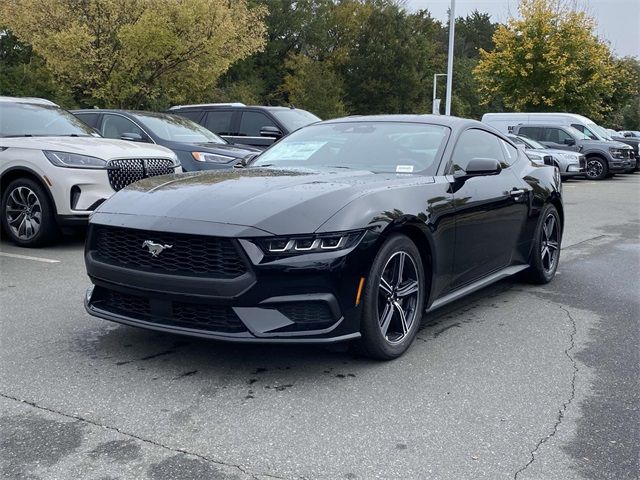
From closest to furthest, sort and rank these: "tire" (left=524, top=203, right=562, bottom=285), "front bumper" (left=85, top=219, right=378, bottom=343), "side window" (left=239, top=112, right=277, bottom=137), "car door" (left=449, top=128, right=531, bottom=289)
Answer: "front bumper" (left=85, top=219, right=378, bottom=343) → "car door" (left=449, top=128, right=531, bottom=289) → "tire" (left=524, top=203, right=562, bottom=285) → "side window" (left=239, top=112, right=277, bottom=137)

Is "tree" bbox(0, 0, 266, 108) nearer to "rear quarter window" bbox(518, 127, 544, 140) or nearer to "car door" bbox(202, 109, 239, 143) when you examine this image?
"car door" bbox(202, 109, 239, 143)

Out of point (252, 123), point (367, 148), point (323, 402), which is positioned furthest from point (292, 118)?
point (323, 402)

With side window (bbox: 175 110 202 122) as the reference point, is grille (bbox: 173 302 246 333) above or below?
below

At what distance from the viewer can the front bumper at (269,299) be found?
3564 mm

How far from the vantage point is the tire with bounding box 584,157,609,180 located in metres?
22.2

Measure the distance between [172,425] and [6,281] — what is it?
11.5 feet

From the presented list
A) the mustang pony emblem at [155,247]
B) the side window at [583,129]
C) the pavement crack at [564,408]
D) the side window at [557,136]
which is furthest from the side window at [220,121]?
the side window at [583,129]

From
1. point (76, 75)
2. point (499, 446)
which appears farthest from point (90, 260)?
point (76, 75)

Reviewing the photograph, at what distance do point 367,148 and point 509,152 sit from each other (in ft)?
5.29

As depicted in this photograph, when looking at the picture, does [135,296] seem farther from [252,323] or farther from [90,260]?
[252,323]

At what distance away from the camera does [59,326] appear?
15.3 ft

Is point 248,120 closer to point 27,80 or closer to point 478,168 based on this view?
point 478,168

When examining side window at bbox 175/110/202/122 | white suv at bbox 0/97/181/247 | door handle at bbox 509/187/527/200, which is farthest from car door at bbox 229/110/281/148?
door handle at bbox 509/187/527/200

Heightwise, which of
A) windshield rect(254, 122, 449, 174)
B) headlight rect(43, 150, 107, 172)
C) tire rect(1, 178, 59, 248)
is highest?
windshield rect(254, 122, 449, 174)
